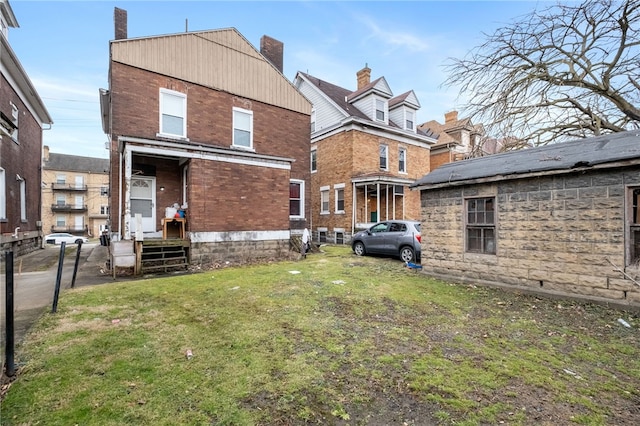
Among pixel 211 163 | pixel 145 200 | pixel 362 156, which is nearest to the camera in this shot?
pixel 211 163

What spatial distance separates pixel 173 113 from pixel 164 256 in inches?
239

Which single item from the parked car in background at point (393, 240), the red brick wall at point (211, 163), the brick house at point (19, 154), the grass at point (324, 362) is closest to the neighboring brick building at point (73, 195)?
the brick house at point (19, 154)

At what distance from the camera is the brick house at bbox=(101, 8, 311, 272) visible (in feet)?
35.6

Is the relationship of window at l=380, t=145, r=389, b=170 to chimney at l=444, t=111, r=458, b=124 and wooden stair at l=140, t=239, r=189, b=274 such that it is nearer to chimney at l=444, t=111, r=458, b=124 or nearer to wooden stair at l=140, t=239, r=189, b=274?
chimney at l=444, t=111, r=458, b=124

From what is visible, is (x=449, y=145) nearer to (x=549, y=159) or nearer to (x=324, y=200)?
(x=324, y=200)

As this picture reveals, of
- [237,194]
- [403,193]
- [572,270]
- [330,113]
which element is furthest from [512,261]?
[330,113]

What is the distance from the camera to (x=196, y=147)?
10.8 m

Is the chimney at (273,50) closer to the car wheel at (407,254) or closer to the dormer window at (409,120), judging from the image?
the dormer window at (409,120)

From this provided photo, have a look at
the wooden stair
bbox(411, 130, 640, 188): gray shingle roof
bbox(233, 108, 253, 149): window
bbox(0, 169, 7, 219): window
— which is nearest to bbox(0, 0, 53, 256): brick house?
bbox(0, 169, 7, 219): window

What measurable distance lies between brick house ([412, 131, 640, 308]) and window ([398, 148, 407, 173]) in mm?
13028

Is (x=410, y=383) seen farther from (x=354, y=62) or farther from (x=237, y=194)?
(x=354, y=62)

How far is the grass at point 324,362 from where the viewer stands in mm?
2818

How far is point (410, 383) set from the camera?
10.9 ft

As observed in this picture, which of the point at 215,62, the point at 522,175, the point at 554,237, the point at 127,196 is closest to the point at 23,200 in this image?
the point at 127,196
